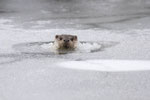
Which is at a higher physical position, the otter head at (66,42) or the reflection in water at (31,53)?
the otter head at (66,42)

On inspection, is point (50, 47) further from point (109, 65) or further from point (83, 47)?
point (109, 65)

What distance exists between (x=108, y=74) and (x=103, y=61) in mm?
928

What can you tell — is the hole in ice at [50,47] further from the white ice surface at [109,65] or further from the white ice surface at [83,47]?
the white ice surface at [109,65]

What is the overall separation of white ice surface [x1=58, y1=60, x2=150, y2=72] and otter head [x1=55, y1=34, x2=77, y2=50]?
1347mm

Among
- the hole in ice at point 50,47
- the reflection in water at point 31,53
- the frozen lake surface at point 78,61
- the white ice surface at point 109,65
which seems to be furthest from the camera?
the hole in ice at point 50,47

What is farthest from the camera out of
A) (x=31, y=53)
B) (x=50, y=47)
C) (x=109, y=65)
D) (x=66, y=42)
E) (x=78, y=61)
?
(x=50, y=47)

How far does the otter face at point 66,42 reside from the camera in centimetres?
814

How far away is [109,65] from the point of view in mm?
6555

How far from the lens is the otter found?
813cm

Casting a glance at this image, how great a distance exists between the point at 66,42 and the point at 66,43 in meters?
0.04

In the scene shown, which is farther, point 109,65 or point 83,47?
point 83,47

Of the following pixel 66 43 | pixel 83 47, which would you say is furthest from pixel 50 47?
pixel 83 47

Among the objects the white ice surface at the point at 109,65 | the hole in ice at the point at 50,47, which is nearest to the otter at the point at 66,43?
the hole in ice at the point at 50,47

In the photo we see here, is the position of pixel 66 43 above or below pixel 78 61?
above
